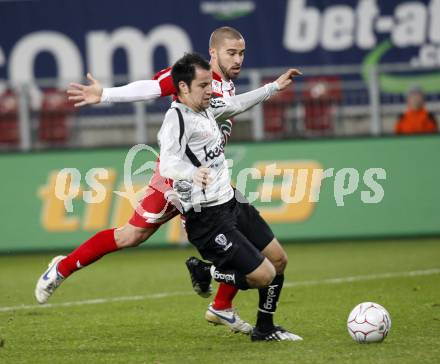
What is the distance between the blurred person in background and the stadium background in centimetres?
23

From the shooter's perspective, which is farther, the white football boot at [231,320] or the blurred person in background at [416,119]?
the blurred person in background at [416,119]

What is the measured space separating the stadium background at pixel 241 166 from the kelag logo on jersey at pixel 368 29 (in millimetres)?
28

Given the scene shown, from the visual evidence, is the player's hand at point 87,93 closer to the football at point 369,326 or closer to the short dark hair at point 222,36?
the short dark hair at point 222,36

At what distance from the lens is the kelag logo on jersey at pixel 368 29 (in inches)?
863

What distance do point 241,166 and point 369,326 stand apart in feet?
27.2

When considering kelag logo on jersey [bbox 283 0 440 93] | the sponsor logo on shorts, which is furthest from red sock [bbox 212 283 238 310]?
kelag logo on jersey [bbox 283 0 440 93]

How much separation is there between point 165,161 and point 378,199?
865 cm

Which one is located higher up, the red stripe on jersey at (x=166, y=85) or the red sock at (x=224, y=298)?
the red stripe on jersey at (x=166, y=85)

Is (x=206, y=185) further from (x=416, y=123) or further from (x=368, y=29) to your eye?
(x=368, y=29)

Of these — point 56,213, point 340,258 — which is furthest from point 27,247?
point 340,258

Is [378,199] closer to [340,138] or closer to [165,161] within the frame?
[340,138]

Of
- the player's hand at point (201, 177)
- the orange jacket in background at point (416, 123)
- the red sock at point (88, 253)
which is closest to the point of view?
the player's hand at point (201, 177)

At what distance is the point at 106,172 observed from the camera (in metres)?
15.7

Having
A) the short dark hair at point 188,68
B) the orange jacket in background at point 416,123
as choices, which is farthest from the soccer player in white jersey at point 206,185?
the orange jacket in background at point 416,123
